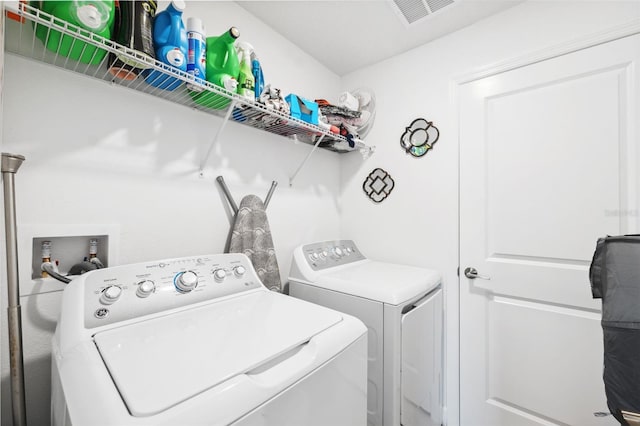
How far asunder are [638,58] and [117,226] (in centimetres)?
250

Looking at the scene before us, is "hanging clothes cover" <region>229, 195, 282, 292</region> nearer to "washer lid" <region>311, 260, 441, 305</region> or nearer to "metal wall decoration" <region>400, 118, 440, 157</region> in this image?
"washer lid" <region>311, 260, 441, 305</region>

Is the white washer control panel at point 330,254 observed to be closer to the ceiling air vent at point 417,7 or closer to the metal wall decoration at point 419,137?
the metal wall decoration at point 419,137

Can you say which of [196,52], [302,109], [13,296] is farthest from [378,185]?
[13,296]

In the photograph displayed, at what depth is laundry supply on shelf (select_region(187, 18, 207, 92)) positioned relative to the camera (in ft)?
3.53

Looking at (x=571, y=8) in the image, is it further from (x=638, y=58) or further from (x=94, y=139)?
Answer: (x=94, y=139)

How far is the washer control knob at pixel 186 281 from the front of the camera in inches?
40.1

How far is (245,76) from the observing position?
49.3 inches

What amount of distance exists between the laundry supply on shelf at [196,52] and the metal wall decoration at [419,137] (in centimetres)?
141

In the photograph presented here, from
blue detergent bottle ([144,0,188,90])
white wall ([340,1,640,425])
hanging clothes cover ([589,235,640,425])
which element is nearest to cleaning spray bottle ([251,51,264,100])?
blue detergent bottle ([144,0,188,90])

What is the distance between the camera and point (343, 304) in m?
1.37

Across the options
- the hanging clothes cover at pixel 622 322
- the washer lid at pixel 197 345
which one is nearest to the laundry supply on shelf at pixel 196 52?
the washer lid at pixel 197 345

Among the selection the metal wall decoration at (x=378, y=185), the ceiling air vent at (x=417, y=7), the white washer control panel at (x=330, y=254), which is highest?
the ceiling air vent at (x=417, y=7)

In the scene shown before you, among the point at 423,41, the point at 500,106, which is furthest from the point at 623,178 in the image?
the point at 423,41

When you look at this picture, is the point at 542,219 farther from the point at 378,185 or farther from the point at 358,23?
the point at 358,23
